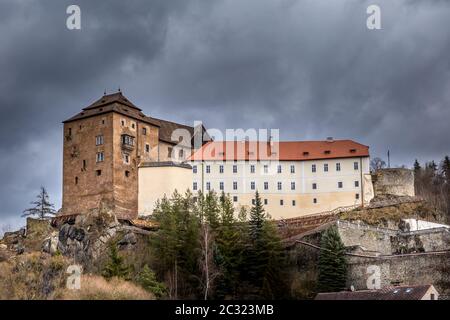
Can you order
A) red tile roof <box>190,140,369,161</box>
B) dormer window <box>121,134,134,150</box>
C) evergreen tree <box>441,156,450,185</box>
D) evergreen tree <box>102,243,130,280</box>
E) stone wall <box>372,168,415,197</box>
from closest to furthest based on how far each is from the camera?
evergreen tree <box>102,243,130,280</box> → dormer window <box>121,134,134,150</box> → stone wall <box>372,168,415,197</box> → red tile roof <box>190,140,369,161</box> → evergreen tree <box>441,156,450,185</box>

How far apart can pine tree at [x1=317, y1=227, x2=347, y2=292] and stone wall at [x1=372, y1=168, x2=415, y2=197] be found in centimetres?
2026

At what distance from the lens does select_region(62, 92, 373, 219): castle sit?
8175cm

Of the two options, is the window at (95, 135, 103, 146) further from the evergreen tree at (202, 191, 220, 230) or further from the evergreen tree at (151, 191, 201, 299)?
the evergreen tree at (202, 191, 220, 230)

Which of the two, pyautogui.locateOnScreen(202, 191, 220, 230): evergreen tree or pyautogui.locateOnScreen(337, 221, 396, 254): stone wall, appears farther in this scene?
pyautogui.locateOnScreen(202, 191, 220, 230): evergreen tree

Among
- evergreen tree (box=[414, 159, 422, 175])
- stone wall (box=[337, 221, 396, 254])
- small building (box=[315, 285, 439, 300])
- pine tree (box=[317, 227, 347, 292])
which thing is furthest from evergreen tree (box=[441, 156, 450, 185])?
small building (box=[315, 285, 439, 300])

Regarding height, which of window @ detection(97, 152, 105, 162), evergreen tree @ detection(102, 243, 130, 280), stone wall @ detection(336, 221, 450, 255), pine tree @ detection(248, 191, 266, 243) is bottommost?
evergreen tree @ detection(102, 243, 130, 280)

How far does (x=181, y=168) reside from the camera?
278 ft

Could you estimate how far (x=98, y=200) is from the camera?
8038cm

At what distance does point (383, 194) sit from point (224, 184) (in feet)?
57.1

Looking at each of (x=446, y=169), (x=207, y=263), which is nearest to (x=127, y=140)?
(x=207, y=263)

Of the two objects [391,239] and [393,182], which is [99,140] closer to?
[393,182]

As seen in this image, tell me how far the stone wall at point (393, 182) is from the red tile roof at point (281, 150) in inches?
119
